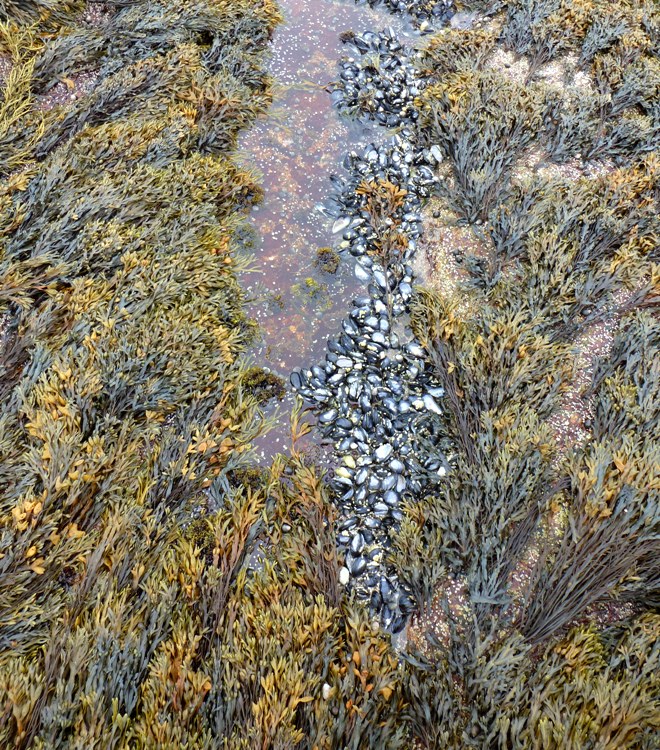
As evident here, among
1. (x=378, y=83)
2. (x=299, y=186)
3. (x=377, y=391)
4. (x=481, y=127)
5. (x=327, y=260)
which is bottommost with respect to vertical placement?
(x=377, y=391)

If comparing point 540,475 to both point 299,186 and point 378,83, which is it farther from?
point 378,83

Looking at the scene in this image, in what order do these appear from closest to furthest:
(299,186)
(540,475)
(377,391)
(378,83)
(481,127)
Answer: (540,475) → (377,391) → (299,186) → (481,127) → (378,83)

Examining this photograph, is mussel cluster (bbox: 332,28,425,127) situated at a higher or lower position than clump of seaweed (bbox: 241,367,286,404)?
higher

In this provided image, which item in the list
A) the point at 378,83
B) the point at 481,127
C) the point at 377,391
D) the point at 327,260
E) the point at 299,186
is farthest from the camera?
the point at 378,83

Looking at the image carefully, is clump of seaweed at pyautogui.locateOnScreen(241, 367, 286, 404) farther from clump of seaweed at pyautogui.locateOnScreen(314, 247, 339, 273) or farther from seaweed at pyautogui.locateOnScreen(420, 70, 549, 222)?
seaweed at pyautogui.locateOnScreen(420, 70, 549, 222)

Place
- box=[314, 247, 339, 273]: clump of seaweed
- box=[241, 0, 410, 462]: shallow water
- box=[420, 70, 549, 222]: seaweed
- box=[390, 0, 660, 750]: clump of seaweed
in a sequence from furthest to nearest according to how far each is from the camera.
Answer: box=[420, 70, 549, 222]: seaweed < box=[314, 247, 339, 273]: clump of seaweed < box=[241, 0, 410, 462]: shallow water < box=[390, 0, 660, 750]: clump of seaweed

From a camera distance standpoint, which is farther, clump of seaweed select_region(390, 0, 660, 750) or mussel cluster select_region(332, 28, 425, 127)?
mussel cluster select_region(332, 28, 425, 127)

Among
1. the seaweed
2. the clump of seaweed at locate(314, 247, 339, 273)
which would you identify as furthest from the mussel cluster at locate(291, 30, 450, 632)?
the seaweed

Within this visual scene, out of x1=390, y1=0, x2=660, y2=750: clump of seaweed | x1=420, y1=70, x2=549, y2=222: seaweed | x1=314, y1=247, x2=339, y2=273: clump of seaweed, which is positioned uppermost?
x1=420, y1=70, x2=549, y2=222: seaweed

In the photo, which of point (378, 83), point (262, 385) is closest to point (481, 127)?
point (378, 83)

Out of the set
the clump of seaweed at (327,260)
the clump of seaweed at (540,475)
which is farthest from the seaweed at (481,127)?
the clump of seaweed at (327,260)
